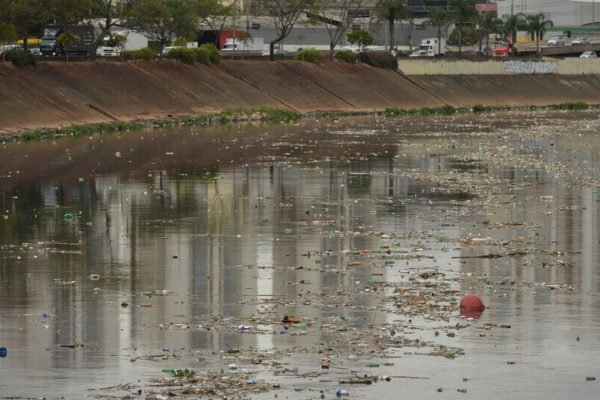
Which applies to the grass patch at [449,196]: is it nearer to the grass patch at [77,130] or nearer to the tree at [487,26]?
the grass patch at [77,130]

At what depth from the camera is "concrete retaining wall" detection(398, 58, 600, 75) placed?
393 ft

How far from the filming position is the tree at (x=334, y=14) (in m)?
129

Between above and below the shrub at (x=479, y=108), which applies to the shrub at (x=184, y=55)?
above

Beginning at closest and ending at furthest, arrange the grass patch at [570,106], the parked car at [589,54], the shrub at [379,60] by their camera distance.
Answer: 1. the grass patch at [570,106]
2. the shrub at [379,60]
3. the parked car at [589,54]

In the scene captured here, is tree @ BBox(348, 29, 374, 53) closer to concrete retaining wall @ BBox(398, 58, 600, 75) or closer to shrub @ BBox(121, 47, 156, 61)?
concrete retaining wall @ BBox(398, 58, 600, 75)

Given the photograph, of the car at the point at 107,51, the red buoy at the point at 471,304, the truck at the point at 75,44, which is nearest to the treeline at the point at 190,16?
the truck at the point at 75,44

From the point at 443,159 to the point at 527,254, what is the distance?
27.6 meters

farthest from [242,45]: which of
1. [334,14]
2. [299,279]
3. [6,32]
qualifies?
[299,279]

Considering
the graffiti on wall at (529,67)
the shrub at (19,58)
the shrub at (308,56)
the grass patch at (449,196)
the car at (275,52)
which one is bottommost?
the grass patch at (449,196)

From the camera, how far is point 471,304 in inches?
896

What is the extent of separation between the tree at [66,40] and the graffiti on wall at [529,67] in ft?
141

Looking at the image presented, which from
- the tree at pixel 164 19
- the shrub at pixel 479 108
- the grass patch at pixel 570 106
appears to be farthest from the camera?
the grass patch at pixel 570 106

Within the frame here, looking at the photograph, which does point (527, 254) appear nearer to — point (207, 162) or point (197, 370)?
point (197, 370)

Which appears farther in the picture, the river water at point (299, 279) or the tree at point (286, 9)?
the tree at point (286, 9)
